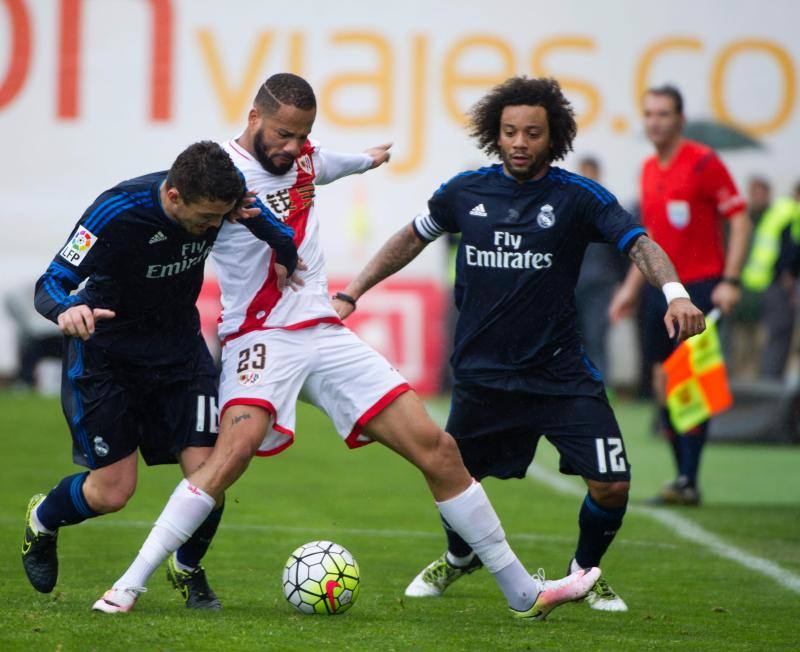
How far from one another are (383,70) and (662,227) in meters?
10.0

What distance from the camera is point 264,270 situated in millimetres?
6219

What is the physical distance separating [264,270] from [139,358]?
2.06 ft

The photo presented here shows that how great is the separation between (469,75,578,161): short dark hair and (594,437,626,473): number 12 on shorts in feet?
4.27

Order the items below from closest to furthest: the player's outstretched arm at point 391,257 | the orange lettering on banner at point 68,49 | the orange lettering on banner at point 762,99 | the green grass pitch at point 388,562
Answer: the green grass pitch at point 388,562 < the player's outstretched arm at point 391,257 < the orange lettering on banner at point 68,49 < the orange lettering on banner at point 762,99

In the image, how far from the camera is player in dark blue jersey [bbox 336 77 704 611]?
6324 mm

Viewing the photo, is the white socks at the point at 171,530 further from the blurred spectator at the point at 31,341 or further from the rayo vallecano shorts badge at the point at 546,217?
the blurred spectator at the point at 31,341

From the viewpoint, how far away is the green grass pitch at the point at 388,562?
18.0 feet

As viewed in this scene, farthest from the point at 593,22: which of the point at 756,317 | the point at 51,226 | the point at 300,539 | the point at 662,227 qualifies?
the point at 300,539

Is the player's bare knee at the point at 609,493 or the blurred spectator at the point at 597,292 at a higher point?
the player's bare knee at the point at 609,493

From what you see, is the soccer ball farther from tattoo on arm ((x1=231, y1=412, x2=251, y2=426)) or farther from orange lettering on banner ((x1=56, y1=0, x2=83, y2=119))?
orange lettering on banner ((x1=56, y1=0, x2=83, y2=119))

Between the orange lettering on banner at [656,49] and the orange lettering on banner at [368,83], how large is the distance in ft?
10.4

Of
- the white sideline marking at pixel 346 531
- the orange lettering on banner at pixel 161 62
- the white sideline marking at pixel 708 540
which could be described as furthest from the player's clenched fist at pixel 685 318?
the orange lettering on banner at pixel 161 62

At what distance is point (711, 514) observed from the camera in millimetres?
9555

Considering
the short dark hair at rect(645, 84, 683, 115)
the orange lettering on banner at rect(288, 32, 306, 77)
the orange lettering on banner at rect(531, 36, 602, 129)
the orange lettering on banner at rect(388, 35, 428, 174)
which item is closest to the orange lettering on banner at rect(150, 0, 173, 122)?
the orange lettering on banner at rect(288, 32, 306, 77)
